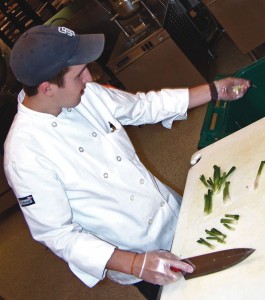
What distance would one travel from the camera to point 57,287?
117 inches

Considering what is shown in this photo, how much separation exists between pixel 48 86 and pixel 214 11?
2.49 metres

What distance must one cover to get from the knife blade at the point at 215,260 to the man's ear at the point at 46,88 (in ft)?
2.24

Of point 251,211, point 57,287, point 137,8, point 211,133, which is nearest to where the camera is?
point 251,211

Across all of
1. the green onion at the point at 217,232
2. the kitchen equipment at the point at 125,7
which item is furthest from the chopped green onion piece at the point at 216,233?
the kitchen equipment at the point at 125,7

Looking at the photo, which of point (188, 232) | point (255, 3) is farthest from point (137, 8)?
point (188, 232)

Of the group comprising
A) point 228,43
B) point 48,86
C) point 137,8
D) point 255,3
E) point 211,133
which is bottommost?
point 228,43

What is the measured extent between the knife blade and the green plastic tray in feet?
2.18

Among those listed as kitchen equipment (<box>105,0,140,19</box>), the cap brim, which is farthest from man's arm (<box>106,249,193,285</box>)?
kitchen equipment (<box>105,0,140,19</box>)

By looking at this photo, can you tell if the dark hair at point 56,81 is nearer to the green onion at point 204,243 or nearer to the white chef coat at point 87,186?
the white chef coat at point 87,186

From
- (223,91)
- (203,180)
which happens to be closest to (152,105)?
(223,91)

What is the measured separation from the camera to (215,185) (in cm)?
129

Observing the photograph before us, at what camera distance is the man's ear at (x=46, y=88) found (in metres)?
1.16

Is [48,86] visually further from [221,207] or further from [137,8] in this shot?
[137,8]

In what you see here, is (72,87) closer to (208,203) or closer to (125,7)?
→ (208,203)
